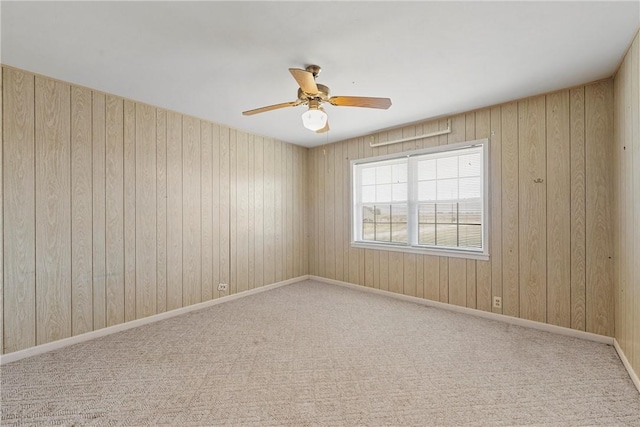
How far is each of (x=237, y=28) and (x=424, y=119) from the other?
257cm

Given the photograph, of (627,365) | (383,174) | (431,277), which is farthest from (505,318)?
(383,174)

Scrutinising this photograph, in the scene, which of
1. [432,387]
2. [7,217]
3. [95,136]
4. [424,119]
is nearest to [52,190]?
[7,217]

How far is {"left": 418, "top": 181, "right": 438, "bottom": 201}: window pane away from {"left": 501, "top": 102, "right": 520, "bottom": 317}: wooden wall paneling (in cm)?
81

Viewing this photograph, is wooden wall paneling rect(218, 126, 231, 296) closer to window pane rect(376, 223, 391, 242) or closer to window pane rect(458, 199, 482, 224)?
window pane rect(376, 223, 391, 242)

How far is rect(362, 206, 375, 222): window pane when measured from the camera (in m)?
4.53

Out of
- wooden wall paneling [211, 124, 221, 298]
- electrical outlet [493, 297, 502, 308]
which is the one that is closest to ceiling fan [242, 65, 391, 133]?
wooden wall paneling [211, 124, 221, 298]

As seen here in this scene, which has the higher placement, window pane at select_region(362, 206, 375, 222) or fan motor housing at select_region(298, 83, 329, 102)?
fan motor housing at select_region(298, 83, 329, 102)

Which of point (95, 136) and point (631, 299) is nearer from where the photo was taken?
point (631, 299)

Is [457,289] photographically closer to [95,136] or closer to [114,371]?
[114,371]

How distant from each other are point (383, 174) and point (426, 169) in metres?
0.67

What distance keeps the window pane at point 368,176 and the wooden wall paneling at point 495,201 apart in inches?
63.9

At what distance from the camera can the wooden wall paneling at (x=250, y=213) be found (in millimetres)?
4281

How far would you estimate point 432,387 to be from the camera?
6.54 feet

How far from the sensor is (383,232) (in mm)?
4387
